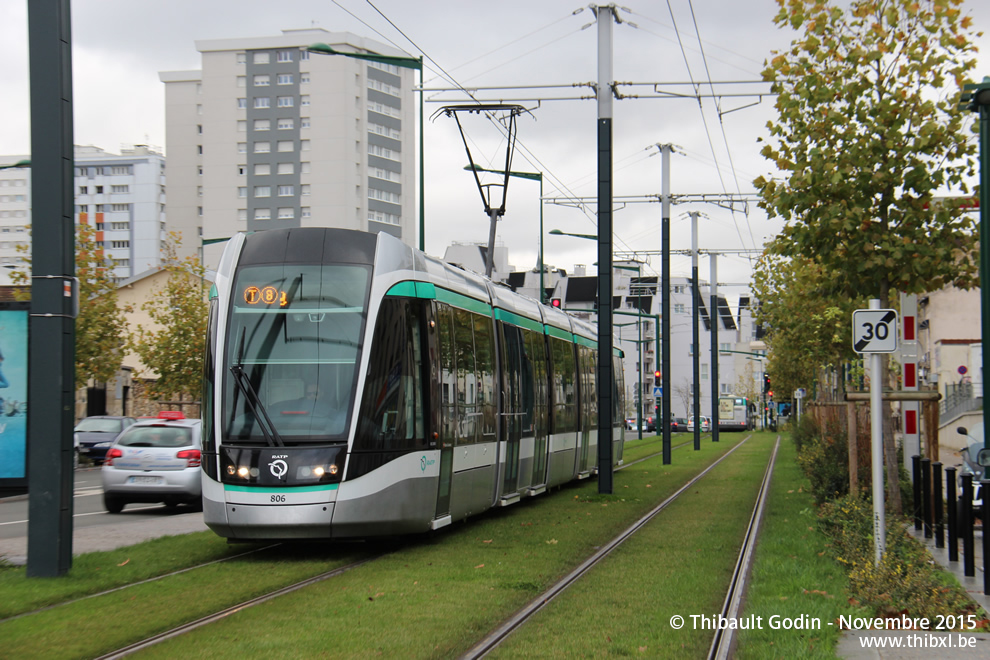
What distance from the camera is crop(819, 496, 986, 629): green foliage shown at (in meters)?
8.33

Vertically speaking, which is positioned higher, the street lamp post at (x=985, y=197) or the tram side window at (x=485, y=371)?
the street lamp post at (x=985, y=197)

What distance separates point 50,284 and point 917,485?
10088 millimetres

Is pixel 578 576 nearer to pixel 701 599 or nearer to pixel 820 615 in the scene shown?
pixel 701 599

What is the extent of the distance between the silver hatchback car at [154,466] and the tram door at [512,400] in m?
5.31

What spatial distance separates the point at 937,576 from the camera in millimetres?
9375

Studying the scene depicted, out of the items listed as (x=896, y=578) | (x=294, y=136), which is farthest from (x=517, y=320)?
(x=294, y=136)

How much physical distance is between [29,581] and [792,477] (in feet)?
63.5

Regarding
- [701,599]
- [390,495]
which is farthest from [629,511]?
[701,599]

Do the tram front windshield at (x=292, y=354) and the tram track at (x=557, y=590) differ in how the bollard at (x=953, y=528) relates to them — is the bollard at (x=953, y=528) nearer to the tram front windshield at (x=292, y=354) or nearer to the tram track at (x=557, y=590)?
the tram track at (x=557, y=590)

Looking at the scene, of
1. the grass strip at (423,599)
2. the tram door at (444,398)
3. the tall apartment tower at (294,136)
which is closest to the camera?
the grass strip at (423,599)

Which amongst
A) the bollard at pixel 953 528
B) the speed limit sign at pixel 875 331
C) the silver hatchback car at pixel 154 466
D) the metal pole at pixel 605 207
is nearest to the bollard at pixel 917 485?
the bollard at pixel 953 528

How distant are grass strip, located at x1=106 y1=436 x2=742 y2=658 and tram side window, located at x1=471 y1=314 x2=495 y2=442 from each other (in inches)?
54.2

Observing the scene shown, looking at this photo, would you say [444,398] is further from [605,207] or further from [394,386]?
[605,207]

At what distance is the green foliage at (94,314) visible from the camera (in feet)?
124
